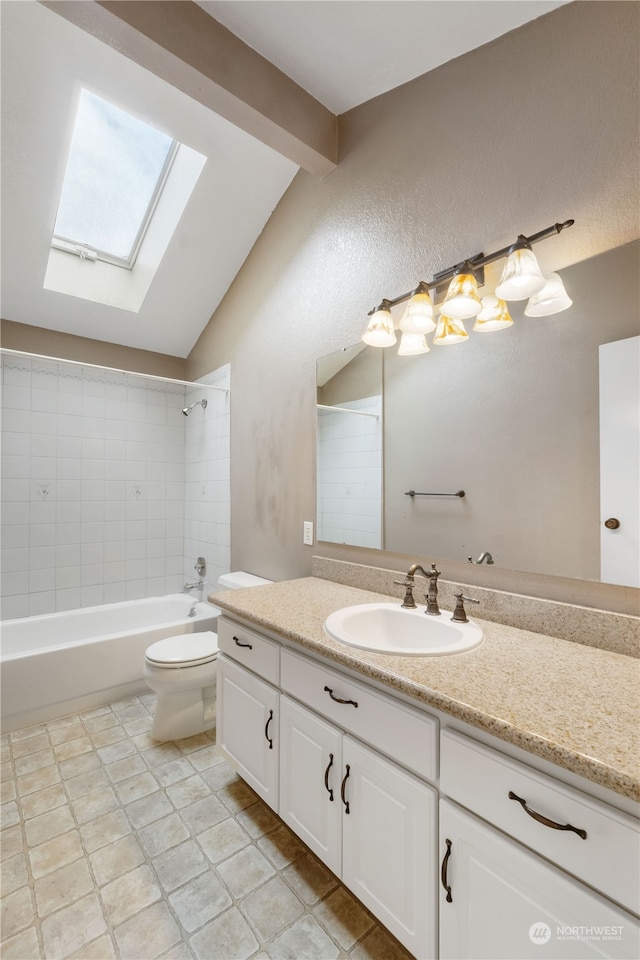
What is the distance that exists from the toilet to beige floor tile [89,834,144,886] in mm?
588

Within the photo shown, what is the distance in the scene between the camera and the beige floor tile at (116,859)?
131 cm

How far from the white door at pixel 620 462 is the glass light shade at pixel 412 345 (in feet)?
1.96

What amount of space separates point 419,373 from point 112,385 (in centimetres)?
253

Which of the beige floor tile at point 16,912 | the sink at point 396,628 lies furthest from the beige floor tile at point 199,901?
the sink at point 396,628

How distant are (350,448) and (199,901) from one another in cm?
162

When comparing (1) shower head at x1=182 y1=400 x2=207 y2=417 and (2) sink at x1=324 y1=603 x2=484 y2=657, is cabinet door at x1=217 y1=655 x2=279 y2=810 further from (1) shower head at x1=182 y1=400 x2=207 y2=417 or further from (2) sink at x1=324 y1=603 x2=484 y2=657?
(1) shower head at x1=182 y1=400 x2=207 y2=417

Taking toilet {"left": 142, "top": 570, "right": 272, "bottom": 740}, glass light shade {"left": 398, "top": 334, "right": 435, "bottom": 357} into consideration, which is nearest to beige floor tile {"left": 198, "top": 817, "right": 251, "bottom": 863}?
toilet {"left": 142, "top": 570, "right": 272, "bottom": 740}

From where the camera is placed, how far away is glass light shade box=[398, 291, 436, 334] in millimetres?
1440

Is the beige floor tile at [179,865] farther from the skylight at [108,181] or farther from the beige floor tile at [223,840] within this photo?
the skylight at [108,181]

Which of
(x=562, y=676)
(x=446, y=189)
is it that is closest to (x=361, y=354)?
(x=446, y=189)

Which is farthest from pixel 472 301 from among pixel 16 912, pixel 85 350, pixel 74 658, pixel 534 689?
pixel 85 350

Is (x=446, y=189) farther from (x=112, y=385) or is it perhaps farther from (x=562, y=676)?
(x=112, y=385)

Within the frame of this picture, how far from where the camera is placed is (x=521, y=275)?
1.18 meters

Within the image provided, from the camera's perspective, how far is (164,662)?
1.95 metres
